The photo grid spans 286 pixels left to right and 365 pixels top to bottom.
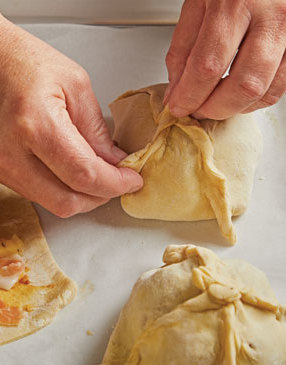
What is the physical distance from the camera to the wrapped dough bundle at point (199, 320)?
1160mm

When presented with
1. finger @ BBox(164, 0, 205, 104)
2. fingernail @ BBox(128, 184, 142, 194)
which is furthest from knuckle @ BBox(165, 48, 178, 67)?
fingernail @ BBox(128, 184, 142, 194)

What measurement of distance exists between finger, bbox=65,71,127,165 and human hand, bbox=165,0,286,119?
248mm

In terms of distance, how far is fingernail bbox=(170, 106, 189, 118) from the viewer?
1.40m

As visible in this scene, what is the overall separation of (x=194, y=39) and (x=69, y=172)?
0.50 meters

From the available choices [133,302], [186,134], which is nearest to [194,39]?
[186,134]

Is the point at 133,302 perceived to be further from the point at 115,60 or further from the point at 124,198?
the point at 115,60

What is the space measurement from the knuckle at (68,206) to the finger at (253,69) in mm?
483

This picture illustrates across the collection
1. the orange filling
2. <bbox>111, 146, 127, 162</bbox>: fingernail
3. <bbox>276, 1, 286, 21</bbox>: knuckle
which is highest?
<bbox>276, 1, 286, 21</bbox>: knuckle

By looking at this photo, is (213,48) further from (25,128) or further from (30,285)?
(30,285)

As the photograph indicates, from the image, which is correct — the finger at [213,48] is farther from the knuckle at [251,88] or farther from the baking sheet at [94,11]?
the baking sheet at [94,11]

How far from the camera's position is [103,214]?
1.65m

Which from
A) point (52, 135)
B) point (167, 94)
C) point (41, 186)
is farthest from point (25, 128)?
point (167, 94)

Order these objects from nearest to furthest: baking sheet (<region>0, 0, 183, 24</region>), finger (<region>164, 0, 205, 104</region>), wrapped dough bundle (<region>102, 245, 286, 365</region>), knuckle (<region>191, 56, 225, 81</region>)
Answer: wrapped dough bundle (<region>102, 245, 286, 365</region>)
knuckle (<region>191, 56, 225, 81</region>)
finger (<region>164, 0, 205, 104</region>)
baking sheet (<region>0, 0, 183, 24</region>)

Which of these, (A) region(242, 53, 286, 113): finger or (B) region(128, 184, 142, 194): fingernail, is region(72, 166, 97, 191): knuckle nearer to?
(B) region(128, 184, 142, 194): fingernail
